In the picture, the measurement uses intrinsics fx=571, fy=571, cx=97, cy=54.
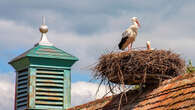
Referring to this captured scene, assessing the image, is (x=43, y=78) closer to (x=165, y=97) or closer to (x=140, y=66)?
(x=140, y=66)

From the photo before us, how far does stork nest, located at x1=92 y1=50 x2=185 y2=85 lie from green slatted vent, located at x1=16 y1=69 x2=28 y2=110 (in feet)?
31.3

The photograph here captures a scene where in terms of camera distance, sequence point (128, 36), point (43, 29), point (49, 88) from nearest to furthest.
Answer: point (128, 36) → point (49, 88) → point (43, 29)

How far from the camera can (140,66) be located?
948 cm

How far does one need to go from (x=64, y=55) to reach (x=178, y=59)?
10087 millimetres

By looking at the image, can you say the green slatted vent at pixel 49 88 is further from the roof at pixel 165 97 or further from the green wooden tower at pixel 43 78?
the roof at pixel 165 97

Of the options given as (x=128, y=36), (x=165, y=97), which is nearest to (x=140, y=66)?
(x=165, y=97)

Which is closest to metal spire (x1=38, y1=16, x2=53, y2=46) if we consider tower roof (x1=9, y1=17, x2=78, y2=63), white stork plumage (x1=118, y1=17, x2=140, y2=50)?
tower roof (x1=9, y1=17, x2=78, y2=63)

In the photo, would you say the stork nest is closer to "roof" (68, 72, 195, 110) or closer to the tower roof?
"roof" (68, 72, 195, 110)

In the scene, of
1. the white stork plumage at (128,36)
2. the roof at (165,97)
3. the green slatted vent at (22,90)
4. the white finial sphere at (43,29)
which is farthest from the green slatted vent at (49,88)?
the roof at (165,97)

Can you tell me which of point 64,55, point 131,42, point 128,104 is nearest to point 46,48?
point 64,55

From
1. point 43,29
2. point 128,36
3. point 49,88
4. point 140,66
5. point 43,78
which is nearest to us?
point 140,66

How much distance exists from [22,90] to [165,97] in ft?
36.0

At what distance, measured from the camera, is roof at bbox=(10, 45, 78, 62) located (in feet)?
61.9

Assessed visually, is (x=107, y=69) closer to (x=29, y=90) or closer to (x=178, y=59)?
(x=178, y=59)
